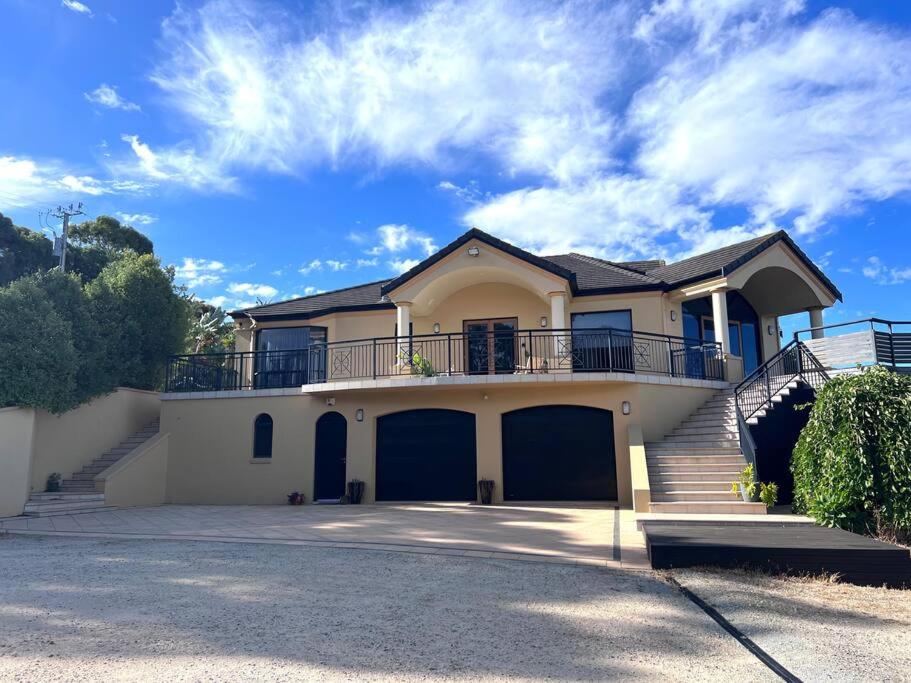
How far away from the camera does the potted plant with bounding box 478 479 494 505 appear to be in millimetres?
14758

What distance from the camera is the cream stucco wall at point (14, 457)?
42.1ft

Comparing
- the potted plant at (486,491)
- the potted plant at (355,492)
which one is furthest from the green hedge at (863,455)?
the potted plant at (355,492)

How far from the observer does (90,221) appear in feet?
116

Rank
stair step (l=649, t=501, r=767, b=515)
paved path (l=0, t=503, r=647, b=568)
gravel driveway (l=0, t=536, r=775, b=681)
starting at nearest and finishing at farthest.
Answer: gravel driveway (l=0, t=536, r=775, b=681) < paved path (l=0, t=503, r=647, b=568) < stair step (l=649, t=501, r=767, b=515)

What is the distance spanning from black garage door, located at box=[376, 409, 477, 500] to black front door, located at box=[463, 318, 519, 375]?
189 cm

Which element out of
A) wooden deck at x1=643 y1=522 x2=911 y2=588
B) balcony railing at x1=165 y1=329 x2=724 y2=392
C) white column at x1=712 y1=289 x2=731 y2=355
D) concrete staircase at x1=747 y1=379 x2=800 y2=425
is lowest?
wooden deck at x1=643 y1=522 x2=911 y2=588

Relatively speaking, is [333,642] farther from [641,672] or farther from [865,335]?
[865,335]

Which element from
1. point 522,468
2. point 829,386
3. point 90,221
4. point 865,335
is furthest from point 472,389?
point 90,221

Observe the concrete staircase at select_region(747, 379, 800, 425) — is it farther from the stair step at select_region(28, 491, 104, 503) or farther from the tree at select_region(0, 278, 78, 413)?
the tree at select_region(0, 278, 78, 413)

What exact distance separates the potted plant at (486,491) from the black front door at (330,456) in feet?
12.7

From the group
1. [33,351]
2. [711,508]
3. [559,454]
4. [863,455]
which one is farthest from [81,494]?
[863,455]

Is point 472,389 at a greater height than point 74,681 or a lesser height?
greater

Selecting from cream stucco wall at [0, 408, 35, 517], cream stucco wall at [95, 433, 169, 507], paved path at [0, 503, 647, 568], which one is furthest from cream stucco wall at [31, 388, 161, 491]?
paved path at [0, 503, 647, 568]

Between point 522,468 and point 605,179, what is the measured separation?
27.8 ft
